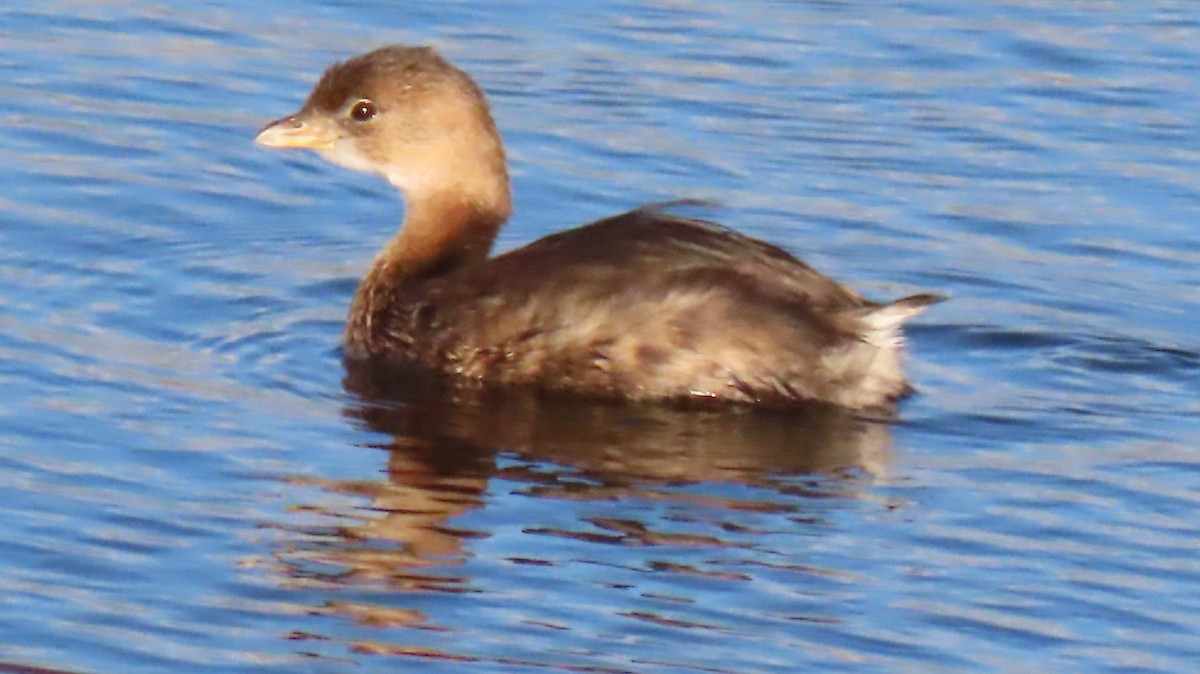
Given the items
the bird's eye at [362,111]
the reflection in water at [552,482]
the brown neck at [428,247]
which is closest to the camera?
the reflection in water at [552,482]

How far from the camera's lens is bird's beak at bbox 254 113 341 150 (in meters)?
9.80

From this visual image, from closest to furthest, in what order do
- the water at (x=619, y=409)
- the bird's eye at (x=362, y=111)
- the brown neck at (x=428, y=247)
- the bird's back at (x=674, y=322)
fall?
the water at (x=619, y=409) < the bird's back at (x=674, y=322) < the brown neck at (x=428, y=247) < the bird's eye at (x=362, y=111)

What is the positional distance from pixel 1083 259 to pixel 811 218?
110cm

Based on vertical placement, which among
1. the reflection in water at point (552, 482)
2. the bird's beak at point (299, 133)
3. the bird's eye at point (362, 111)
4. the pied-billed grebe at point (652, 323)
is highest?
the bird's eye at point (362, 111)

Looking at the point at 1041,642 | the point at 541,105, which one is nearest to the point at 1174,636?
the point at 1041,642

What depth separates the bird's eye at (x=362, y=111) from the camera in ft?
32.1

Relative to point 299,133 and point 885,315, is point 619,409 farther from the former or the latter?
point 299,133

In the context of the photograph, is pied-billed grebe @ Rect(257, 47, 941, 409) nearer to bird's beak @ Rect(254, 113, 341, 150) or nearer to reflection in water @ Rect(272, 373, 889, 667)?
reflection in water @ Rect(272, 373, 889, 667)

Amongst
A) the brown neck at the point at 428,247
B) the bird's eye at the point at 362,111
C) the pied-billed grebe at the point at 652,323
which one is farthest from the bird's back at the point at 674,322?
the bird's eye at the point at 362,111

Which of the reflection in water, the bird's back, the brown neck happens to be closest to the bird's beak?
the brown neck

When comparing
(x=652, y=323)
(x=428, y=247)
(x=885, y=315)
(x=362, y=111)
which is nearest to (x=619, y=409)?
(x=652, y=323)

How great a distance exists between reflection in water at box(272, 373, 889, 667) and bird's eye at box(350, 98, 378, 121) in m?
1.27

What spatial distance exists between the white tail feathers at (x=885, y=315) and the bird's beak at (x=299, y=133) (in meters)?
2.30

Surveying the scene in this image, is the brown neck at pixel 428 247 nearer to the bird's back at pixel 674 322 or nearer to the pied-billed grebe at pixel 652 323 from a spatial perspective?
the pied-billed grebe at pixel 652 323
